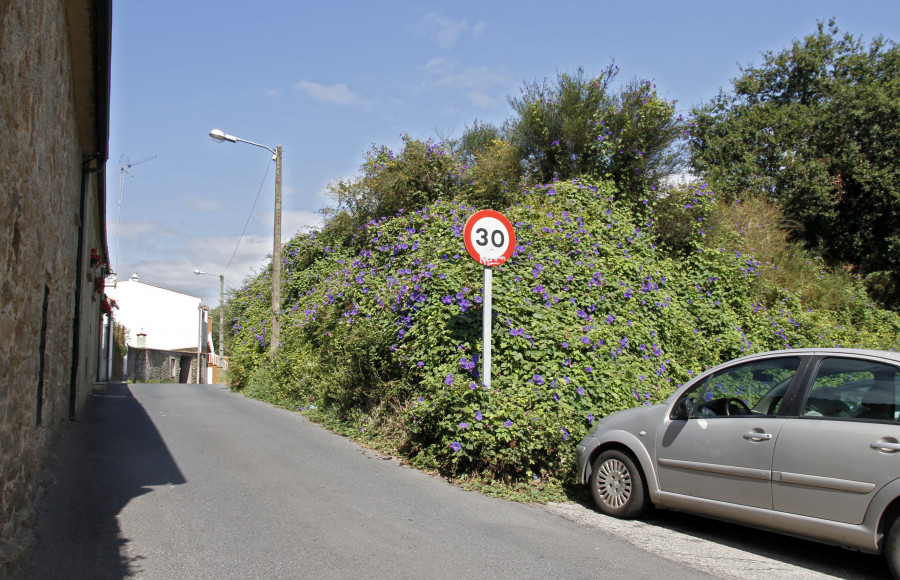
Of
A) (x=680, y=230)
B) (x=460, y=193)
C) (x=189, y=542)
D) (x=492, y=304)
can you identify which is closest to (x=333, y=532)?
(x=189, y=542)

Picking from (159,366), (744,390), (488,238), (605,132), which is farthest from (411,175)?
(159,366)

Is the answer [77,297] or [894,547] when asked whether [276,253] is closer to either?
[77,297]

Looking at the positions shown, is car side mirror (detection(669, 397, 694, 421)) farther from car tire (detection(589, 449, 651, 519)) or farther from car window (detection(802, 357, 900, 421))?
car window (detection(802, 357, 900, 421))

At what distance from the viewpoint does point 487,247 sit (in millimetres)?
7812

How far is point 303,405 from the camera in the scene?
13.7 m

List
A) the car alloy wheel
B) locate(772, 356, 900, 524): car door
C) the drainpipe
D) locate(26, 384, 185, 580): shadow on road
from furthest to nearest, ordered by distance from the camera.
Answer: the drainpipe < the car alloy wheel < locate(26, 384, 185, 580): shadow on road < locate(772, 356, 900, 524): car door

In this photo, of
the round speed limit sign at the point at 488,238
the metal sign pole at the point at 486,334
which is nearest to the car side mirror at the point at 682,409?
the metal sign pole at the point at 486,334

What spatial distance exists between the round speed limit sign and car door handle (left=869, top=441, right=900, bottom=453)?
447 cm

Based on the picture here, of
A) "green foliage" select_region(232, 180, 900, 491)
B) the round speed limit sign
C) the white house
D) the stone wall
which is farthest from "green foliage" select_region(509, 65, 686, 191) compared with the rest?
the white house

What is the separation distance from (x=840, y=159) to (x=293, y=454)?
1702cm

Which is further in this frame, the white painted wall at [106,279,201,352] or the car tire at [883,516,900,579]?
the white painted wall at [106,279,201,352]

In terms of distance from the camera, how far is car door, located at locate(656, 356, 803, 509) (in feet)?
15.8

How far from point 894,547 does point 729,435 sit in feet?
4.18

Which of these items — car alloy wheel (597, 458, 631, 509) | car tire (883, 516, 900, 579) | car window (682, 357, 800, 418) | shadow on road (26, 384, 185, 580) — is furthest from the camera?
car alloy wheel (597, 458, 631, 509)
